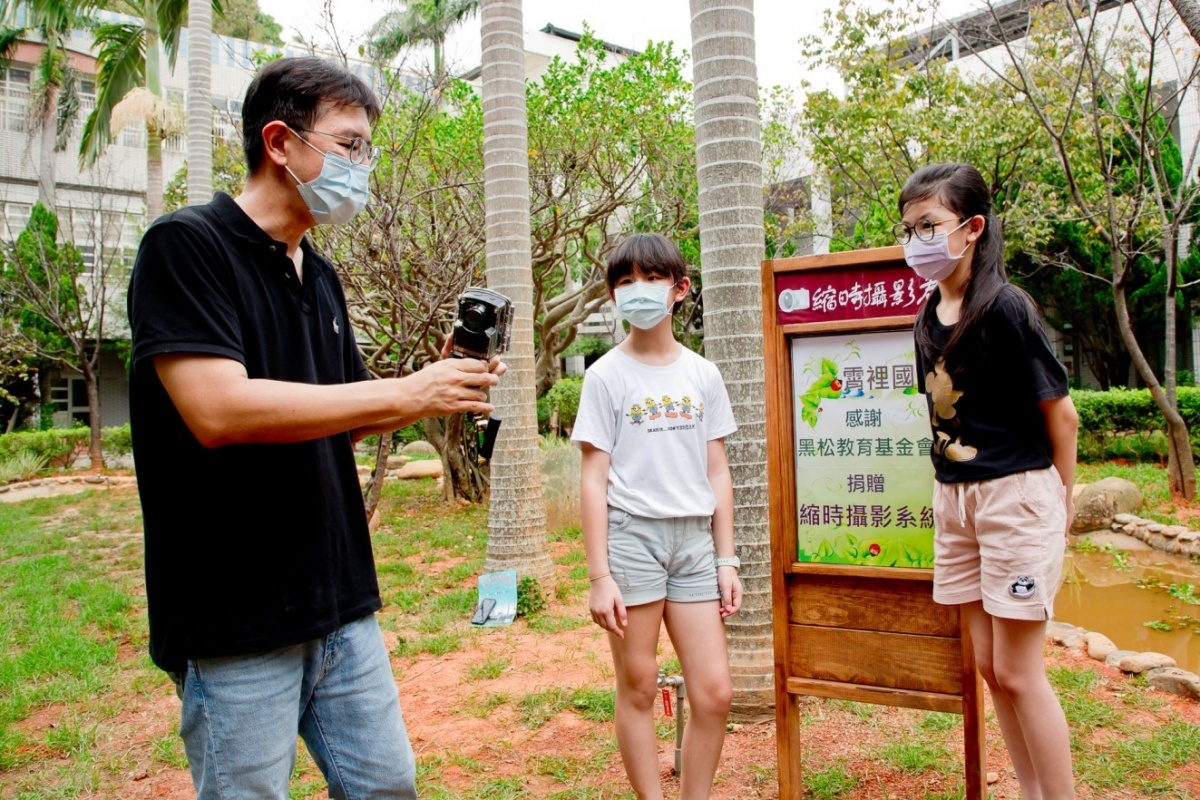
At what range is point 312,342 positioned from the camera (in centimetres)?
191

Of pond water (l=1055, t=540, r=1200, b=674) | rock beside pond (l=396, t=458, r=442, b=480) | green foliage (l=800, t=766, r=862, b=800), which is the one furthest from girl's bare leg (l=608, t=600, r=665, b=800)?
rock beside pond (l=396, t=458, r=442, b=480)

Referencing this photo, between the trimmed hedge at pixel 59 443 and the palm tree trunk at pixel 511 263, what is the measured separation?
12904 millimetres

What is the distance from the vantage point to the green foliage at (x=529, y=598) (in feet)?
20.0

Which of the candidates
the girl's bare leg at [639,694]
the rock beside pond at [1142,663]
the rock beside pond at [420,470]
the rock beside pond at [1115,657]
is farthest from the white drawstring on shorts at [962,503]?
the rock beside pond at [420,470]

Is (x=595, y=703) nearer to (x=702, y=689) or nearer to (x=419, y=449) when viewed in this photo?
(x=702, y=689)

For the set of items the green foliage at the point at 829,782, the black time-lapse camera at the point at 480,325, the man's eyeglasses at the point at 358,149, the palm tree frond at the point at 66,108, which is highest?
the palm tree frond at the point at 66,108

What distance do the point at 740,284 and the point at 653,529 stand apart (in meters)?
1.61

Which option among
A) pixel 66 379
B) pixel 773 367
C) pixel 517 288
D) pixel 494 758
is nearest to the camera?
pixel 773 367

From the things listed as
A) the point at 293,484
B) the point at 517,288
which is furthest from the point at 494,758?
the point at 517,288

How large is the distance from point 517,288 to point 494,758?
3630 millimetres

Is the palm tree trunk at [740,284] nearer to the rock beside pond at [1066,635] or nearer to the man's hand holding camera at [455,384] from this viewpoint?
the man's hand holding camera at [455,384]

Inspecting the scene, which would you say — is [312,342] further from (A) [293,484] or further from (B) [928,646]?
(B) [928,646]

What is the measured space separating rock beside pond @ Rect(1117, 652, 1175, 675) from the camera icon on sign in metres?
3.15

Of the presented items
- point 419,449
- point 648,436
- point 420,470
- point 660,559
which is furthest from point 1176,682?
point 419,449
